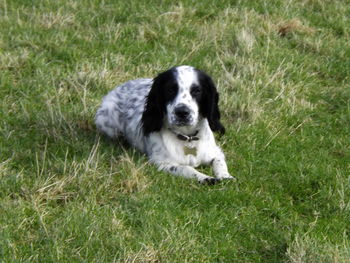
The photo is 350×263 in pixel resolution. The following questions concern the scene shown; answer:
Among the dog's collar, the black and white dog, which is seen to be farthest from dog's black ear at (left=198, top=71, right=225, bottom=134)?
the dog's collar

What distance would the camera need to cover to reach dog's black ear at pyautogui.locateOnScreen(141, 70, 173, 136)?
5.64 metres

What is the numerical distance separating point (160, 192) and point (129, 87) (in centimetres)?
184

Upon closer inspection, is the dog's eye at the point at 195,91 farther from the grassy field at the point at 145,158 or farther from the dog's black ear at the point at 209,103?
the grassy field at the point at 145,158

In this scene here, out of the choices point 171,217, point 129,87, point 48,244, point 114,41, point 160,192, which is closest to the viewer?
point 48,244

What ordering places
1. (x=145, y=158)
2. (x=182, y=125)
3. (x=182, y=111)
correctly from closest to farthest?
(x=182, y=111) → (x=182, y=125) → (x=145, y=158)

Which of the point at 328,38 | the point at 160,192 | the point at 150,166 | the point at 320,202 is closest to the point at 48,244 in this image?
the point at 160,192

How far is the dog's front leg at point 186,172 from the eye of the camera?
520 centimetres

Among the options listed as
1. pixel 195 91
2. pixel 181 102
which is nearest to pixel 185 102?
pixel 181 102

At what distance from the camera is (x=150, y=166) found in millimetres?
5363

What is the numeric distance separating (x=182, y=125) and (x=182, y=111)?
0.52 feet

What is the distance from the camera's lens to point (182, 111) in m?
5.34

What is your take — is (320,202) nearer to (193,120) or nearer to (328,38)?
(193,120)

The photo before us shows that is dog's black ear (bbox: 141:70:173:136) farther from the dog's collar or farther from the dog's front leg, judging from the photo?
the dog's front leg

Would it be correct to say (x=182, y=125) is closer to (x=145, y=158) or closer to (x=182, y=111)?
(x=182, y=111)
